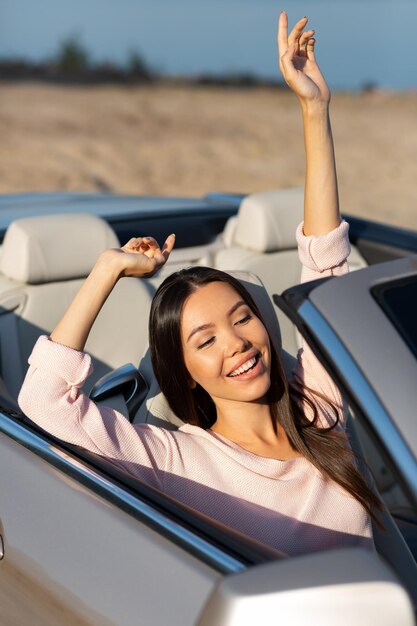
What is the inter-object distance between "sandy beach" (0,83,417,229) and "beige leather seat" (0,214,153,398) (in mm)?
8990

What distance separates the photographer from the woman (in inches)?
93.6

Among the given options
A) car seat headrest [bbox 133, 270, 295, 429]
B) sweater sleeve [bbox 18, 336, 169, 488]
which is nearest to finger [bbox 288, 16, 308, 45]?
car seat headrest [bbox 133, 270, 295, 429]

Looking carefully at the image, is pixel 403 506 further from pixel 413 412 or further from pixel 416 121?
pixel 416 121

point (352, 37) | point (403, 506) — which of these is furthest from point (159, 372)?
point (352, 37)

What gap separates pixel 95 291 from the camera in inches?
96.0

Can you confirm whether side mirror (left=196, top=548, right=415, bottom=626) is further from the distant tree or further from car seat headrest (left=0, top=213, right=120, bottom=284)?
the distant tree

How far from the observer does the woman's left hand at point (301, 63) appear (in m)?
2.68

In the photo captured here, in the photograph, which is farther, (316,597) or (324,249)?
(324,249)

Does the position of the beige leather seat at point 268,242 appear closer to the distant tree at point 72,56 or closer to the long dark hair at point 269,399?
the long dark hair at point 269,399

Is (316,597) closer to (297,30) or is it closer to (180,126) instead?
(297,30)

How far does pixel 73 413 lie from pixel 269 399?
1.65ft

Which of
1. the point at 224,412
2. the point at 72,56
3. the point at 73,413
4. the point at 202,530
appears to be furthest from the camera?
the point at 72,56

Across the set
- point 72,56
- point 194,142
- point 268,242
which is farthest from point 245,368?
point 72,56

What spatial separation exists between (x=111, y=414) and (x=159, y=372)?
0.21 m
